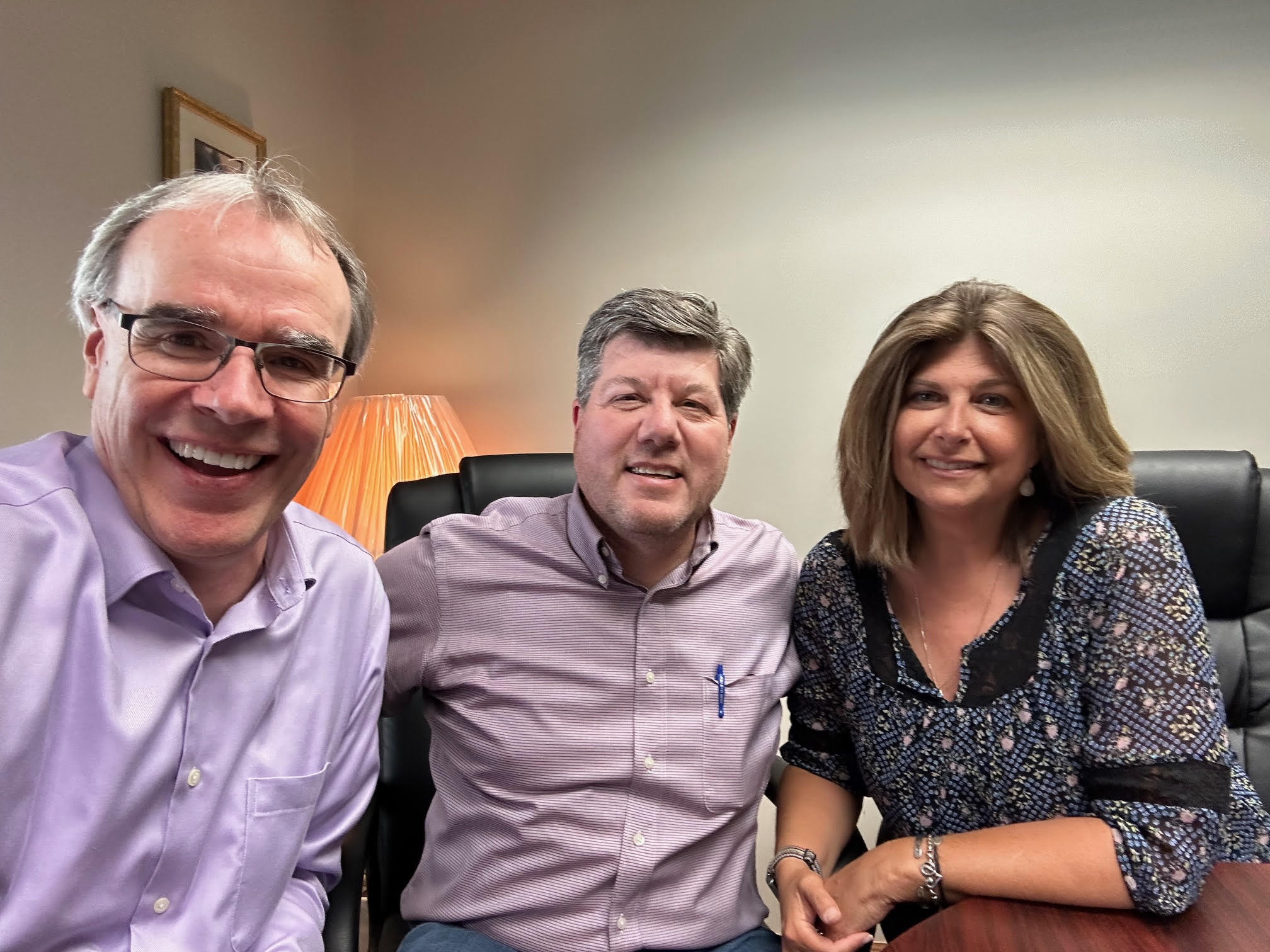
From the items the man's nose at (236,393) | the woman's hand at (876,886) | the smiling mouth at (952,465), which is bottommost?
the woman's hand at (876,886)

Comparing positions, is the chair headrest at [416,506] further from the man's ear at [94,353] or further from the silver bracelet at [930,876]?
the silver bracelet at [930,876]

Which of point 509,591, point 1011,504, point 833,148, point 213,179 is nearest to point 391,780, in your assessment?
point 509,591

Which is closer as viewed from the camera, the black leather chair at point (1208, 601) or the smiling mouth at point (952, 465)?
the smiling mouth at point (952, 465)

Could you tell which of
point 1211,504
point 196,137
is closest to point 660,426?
point 1211,504

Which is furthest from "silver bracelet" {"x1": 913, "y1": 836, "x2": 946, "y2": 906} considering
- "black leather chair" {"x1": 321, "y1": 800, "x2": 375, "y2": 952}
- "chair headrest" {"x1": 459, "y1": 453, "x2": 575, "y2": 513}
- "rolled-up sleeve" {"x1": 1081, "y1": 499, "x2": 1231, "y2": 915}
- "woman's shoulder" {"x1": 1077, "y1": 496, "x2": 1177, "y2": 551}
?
"chair headrest" {"x1": 459, "y1": 453, "x2": 575, "y2": 513}

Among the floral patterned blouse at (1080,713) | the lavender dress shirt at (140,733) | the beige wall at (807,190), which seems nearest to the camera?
the lavender dress shirt at (140,733)

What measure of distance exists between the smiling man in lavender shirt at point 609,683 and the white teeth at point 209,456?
49cm

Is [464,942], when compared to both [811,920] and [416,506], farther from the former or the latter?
[416,506]

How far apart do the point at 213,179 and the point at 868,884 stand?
1.32 meters

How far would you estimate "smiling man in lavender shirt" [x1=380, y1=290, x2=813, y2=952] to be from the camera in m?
1.24

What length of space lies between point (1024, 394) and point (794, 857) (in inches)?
33.0

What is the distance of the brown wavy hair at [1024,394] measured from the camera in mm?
1214

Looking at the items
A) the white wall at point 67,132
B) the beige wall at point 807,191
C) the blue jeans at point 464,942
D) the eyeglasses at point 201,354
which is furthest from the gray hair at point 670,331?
the white wall at point 67,132

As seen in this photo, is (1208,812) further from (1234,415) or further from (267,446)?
(1234,415)
